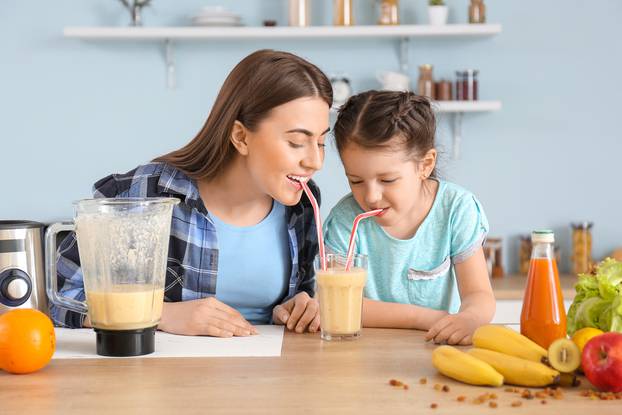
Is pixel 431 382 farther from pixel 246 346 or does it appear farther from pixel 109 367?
pixel 109 367

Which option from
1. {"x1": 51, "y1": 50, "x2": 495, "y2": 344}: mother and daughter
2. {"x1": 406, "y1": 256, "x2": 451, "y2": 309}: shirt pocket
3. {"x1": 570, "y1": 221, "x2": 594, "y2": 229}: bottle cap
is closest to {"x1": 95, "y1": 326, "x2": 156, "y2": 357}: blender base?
{"x1": 51, "y1": 50, "x2": 495, "y2": 344}: mother and daughter

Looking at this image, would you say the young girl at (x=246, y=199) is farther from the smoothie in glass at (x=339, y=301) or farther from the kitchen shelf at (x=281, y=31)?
the kitchen shelf at (x=281, y=31)

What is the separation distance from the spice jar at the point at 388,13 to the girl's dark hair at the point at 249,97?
1772mm

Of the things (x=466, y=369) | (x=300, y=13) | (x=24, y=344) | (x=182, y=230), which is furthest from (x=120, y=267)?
(x=300, y=13)

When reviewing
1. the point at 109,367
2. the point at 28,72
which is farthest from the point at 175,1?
the point at 109,367

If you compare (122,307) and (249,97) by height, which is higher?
(249,97)

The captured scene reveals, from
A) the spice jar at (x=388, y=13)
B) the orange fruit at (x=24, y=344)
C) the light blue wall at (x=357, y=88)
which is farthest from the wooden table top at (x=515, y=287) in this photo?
the orange fruit at (x=24, y=344)

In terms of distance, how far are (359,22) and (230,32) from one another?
0.60 m

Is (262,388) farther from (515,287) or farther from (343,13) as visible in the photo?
(343,13)

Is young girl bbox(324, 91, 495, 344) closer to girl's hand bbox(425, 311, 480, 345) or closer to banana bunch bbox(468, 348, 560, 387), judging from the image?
girl's hand bbox(425, 311, 480, 345)

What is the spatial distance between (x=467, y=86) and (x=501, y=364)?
254cm

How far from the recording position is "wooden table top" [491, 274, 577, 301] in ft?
10.8

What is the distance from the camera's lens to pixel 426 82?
3.65 meters

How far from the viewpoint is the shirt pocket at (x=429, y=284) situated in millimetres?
1988
